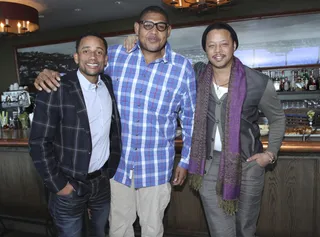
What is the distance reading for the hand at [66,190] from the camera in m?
1.66

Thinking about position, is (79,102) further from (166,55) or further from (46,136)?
(166,55)

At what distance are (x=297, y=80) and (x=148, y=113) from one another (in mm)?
4562

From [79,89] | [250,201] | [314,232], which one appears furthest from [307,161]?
[79,89]

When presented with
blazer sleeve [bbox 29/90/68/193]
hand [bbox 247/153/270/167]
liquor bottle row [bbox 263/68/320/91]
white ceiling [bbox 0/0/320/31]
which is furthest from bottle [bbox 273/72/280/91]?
blazer sleeve [bbox 29/90/68/193]

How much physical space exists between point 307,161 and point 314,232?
58 cm

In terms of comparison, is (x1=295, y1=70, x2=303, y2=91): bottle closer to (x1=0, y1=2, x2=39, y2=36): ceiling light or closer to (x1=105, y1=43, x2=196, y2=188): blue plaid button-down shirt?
(x1=105, y1=43, x2=196, y2=188): blue plaid button-down shirt

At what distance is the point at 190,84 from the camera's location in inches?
75.0

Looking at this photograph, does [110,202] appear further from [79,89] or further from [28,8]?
[28,8]

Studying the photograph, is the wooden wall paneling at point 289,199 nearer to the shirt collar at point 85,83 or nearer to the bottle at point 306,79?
the shirt collar at point 85,83

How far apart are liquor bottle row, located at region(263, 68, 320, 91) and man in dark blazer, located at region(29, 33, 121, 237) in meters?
4.40

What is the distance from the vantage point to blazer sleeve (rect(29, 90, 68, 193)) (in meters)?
1.57

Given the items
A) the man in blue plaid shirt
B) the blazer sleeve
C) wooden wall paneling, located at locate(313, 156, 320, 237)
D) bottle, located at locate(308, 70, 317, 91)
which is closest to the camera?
the blazer sleeve

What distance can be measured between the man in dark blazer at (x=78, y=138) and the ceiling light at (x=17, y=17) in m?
4.35

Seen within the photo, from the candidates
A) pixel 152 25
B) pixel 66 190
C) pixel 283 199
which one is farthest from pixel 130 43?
pixel 283 199
